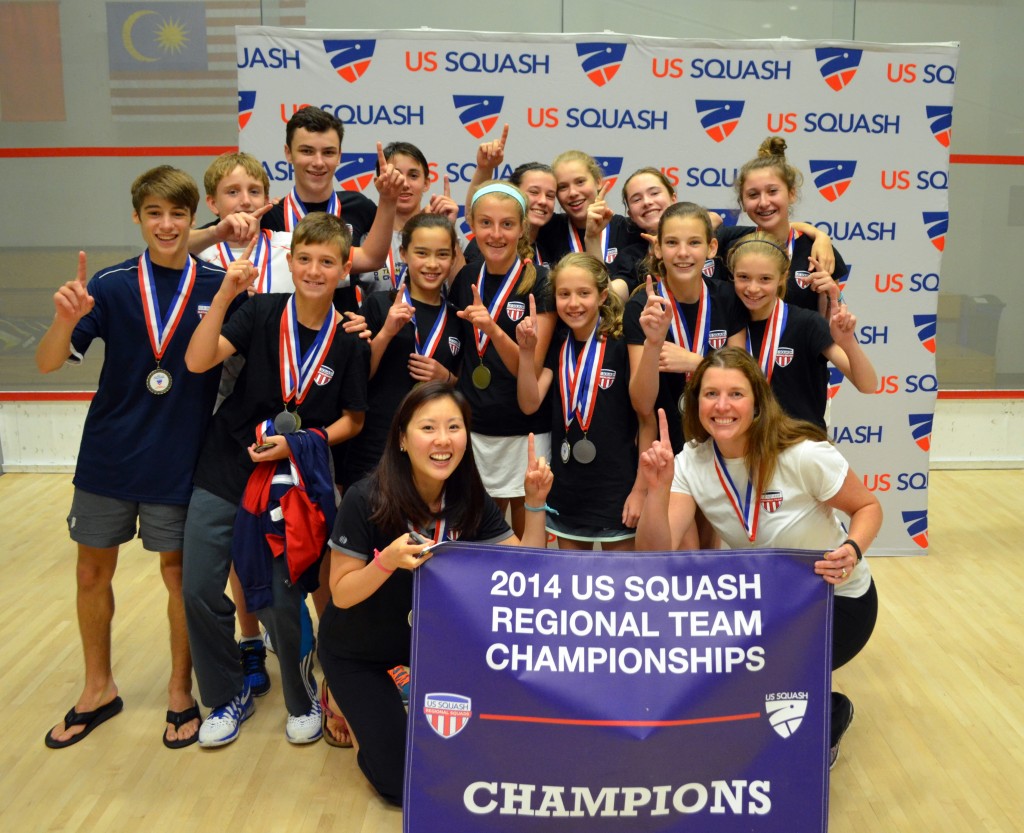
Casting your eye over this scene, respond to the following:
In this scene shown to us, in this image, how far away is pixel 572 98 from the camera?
514 cm

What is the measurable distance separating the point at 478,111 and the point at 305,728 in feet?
10.2

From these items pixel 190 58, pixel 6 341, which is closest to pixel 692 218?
pixel 190 58

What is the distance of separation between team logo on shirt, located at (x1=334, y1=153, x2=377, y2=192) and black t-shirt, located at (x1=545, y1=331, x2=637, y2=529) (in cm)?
221

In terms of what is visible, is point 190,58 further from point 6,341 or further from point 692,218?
point 692,218

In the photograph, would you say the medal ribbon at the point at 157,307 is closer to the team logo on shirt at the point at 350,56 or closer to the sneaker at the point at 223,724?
the sneaker at the point at 223,724

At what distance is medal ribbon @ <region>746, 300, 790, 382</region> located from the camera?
3561 mm

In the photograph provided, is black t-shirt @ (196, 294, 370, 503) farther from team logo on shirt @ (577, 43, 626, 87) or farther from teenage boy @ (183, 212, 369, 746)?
team logo on shirt @ (577, 43, 626, 87)

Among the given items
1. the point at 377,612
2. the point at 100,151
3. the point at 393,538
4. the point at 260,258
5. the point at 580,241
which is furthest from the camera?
the point at 100,151

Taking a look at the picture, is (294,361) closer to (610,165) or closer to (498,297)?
(498,297)

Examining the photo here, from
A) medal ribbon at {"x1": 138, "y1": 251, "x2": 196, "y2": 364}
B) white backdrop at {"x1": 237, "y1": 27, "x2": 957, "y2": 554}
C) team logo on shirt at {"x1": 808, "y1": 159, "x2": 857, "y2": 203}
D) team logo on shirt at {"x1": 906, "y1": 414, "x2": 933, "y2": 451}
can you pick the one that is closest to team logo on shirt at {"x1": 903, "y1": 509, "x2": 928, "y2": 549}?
team logo on shirt at {"x1": 906, "y1": 414, "x2": 933, "y2": 451}

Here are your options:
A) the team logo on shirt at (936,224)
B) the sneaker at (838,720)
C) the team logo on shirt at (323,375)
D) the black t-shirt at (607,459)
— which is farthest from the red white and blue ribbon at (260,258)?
the team logo on shirt at (936,224)

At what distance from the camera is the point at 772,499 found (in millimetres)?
3035

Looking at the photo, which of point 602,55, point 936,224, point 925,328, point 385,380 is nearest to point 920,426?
point 925,328

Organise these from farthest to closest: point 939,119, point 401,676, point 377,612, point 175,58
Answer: point 175,58, point 939,119, point 401,676, point 377,612
